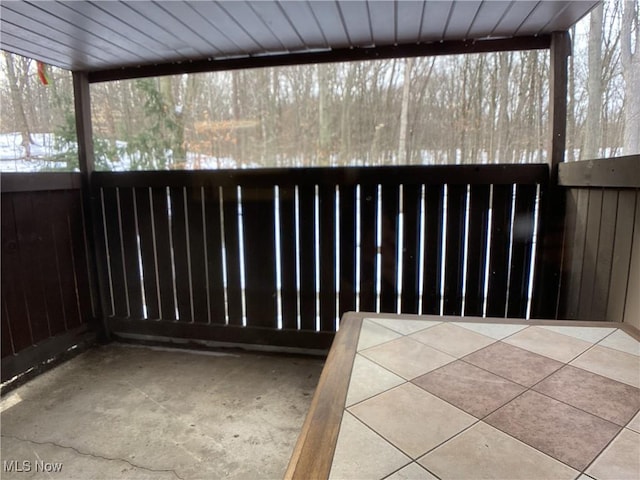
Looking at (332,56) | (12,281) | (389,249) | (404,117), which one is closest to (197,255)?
(12,281)

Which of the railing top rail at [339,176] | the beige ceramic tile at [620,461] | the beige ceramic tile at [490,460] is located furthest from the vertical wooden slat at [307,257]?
the beige ceramic tile at [620,461]

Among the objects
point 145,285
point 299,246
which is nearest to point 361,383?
point 299,246

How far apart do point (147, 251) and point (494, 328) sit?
99.7 inches

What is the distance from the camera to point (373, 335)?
4.09ft

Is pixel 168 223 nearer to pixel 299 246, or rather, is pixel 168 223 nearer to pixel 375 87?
pixel 299 246

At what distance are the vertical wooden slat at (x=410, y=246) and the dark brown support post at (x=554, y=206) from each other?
747 millimetres

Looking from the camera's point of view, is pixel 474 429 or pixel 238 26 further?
pixel 238 26

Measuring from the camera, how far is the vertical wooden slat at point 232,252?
2578 mm

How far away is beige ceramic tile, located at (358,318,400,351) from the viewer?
119cm

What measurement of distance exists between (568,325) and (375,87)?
6.24ft

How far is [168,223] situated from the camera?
8.90ft

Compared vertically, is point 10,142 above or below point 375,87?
below

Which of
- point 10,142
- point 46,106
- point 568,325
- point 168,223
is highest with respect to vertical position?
point 46,106

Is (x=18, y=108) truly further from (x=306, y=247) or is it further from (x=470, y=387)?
(x=470, y=387)
